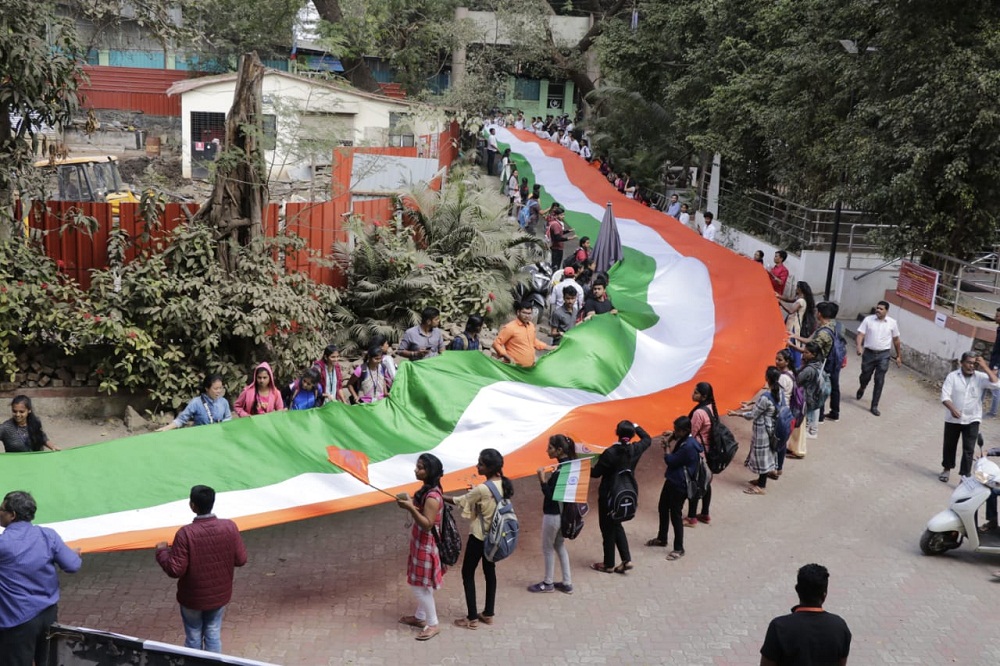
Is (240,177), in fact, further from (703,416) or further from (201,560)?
(201,560)

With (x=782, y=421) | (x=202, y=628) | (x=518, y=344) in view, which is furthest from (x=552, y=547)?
(x=782, y=421)

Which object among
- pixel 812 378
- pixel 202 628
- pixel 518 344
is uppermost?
pixel 518 344

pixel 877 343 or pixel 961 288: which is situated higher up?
pixel 961 288

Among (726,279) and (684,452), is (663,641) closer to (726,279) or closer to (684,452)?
(684,452)

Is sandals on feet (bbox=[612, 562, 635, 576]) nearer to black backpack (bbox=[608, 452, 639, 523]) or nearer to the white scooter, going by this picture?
black backpack (bbox=[608, 452, 639, 523])

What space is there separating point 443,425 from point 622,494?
1.89 m

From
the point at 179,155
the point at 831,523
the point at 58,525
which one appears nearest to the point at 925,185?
the point at 831,523

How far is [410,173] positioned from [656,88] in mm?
12796

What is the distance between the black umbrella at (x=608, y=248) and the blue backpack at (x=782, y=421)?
637 centimetres

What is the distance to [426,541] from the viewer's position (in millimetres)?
7566

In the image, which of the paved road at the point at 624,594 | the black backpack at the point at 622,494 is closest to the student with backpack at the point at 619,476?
the black backpack at the point at 622,494

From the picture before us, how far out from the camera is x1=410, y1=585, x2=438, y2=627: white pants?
7.72 metres

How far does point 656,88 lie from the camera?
30812 millimetres

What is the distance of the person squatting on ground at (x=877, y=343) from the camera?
13609 mm
